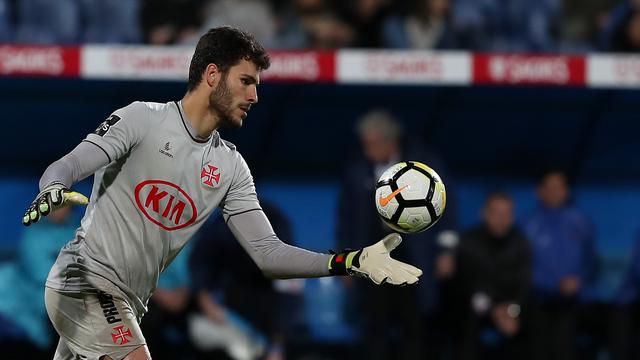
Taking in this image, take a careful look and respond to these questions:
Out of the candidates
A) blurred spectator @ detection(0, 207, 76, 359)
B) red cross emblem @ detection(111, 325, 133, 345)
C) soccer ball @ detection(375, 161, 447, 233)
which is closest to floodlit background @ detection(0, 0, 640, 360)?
blurred spectator @ detection(0, 207, 76, 359)

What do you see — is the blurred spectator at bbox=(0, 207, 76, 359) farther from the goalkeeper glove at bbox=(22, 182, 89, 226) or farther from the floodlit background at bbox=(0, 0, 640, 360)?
the goalkeeper glove at bbox=(22, 182, 89, 226)

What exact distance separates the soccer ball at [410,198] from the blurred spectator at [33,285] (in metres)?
3.52

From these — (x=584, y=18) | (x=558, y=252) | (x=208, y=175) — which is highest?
(x=584, y=18)

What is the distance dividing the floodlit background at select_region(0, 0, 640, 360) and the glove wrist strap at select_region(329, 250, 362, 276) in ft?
11.4

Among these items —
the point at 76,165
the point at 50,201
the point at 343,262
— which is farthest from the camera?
the point at 343,262

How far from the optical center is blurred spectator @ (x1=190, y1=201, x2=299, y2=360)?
799 centimetres

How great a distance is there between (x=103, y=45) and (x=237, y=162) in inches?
147

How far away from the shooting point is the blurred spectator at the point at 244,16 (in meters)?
8.72

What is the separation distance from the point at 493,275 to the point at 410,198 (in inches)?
145

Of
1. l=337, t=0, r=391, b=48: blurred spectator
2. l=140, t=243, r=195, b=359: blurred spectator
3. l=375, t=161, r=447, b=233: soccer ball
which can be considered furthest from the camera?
l=337, t=0, r=391, b=48: blurred spectator

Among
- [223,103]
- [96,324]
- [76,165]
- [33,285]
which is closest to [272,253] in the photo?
[223,103]

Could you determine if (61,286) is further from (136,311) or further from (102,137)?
(102,137)

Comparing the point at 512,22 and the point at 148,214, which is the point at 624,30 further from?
the point at 148,214

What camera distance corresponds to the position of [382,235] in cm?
784
